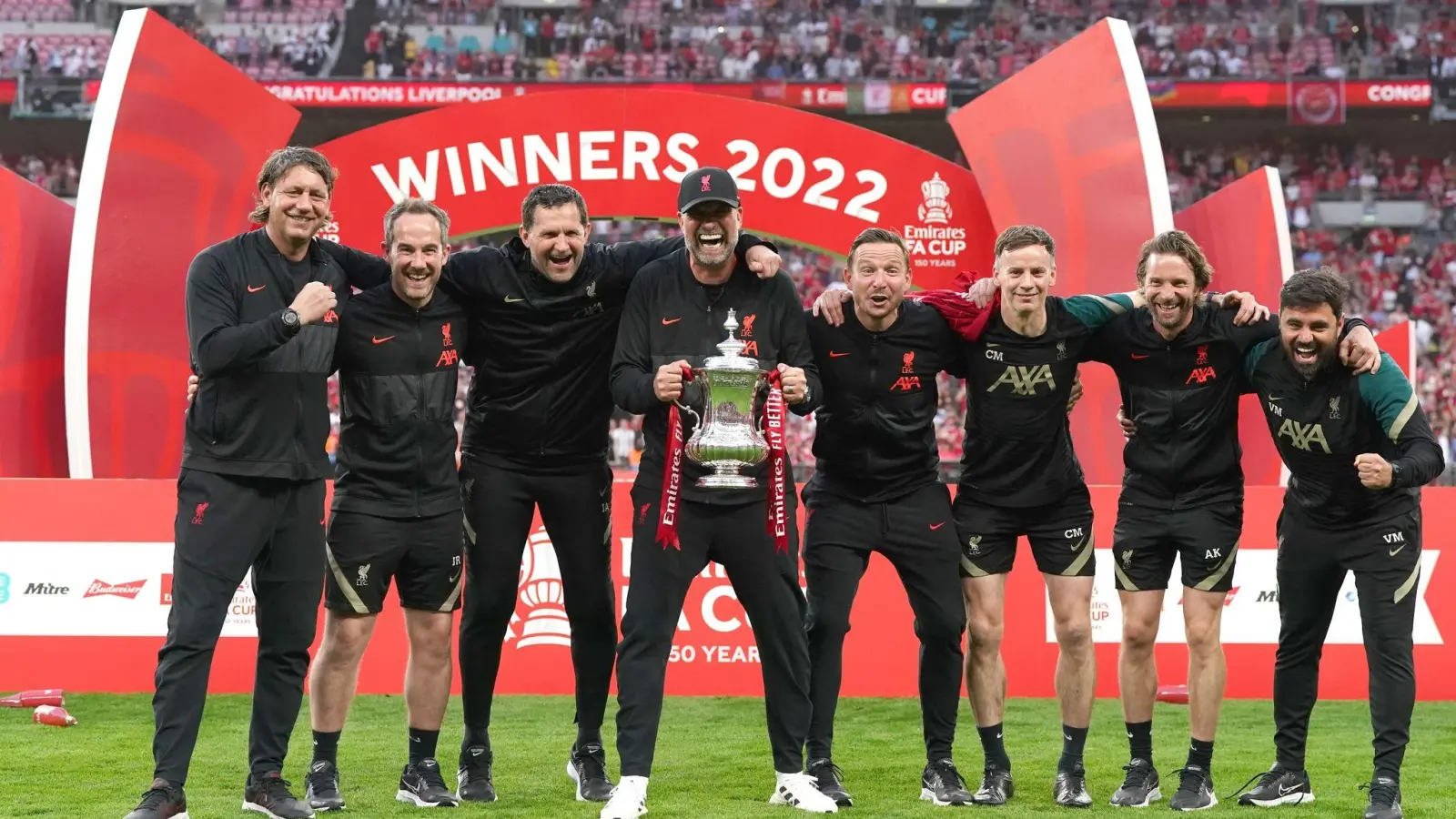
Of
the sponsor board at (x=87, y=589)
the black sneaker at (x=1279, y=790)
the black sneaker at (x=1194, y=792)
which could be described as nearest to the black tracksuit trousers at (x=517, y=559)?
the black sneaker at (x=1194, y=792)

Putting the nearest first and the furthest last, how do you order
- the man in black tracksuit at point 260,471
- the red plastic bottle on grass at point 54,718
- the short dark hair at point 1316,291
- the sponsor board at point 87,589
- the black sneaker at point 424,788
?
1. the man in black tracksuit at point 260,471
2. the short dark hair at point 1316,291
3. the black sneaker at point 424,788
4. the red plastic bottle on grass at point 54,718
5. the sponsor board at point 87,589

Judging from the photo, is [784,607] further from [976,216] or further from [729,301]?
[976,216]

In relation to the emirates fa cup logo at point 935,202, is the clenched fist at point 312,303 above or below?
below

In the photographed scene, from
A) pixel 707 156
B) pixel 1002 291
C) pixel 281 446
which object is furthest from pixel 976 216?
pixel 281 446

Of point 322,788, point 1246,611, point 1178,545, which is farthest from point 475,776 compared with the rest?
point 1246,611

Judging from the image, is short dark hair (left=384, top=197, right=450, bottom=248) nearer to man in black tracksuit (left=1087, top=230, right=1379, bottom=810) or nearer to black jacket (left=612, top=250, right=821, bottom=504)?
black jacket (left=612, top=250, right=821, bottom=504)

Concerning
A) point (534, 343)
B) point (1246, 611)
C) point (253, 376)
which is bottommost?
point (1246, 611)

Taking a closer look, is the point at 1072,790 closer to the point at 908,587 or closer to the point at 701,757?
the point at 908,587

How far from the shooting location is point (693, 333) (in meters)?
5.09

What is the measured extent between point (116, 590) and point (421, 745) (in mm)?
3606

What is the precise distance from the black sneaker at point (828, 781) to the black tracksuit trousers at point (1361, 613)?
1672 millimetres

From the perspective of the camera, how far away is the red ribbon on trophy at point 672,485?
4.94 metres

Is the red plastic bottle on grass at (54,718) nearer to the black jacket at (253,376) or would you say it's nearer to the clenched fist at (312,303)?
the black jacket at (253,376)

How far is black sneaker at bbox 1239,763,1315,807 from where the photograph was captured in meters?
5.44
